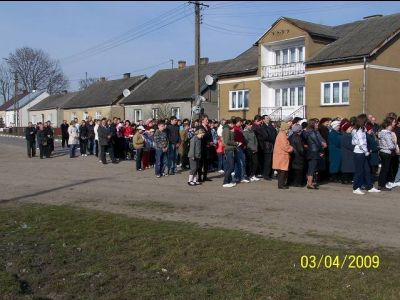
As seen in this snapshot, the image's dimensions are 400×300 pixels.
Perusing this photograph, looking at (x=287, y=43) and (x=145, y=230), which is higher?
(x=287, y=43)

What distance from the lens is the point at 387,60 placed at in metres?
33.2

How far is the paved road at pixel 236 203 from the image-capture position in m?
8.24

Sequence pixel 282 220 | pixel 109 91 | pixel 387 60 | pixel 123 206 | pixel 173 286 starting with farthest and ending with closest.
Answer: pixel 109 91, pixel 387 60, pixel 123 206, pixel 282 220, pixel 173 286

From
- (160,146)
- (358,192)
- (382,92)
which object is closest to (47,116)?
(382,92)

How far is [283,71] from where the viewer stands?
3884 centimetres

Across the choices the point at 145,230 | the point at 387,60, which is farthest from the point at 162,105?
the point at 145,230

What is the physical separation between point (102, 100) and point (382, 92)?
36794 millimetres

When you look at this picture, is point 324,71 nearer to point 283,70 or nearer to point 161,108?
point 283,70

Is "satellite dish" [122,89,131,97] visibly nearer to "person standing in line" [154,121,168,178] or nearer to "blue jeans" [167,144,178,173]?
"blue jeans" [167,144,178,173]

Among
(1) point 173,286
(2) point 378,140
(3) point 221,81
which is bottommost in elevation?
(1) point 173,286

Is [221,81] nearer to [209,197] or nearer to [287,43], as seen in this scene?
[287,43]

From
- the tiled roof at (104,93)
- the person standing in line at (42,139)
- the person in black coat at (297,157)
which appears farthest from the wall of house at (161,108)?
the person in black coat at (297,157)

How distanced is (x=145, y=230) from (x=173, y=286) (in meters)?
2.50

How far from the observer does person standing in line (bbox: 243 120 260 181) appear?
1464 cm
